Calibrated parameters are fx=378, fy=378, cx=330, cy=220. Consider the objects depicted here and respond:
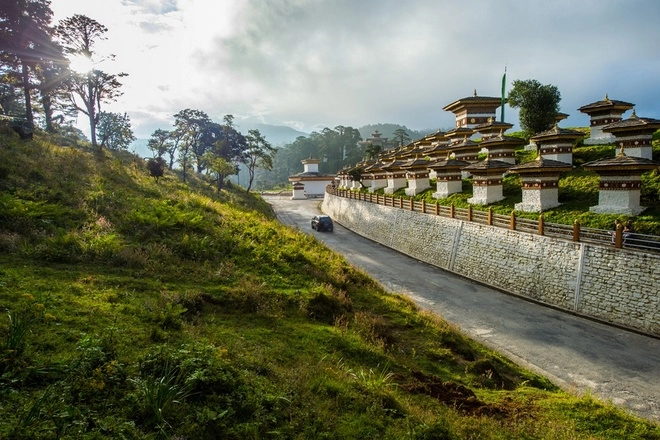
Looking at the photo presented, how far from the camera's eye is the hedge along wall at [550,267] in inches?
550

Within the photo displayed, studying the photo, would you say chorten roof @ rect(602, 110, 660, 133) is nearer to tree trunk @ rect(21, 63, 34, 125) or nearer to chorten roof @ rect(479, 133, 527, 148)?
chorten roof @ rect(479, 133, 527, 148)

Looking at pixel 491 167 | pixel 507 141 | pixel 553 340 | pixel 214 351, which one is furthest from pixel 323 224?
pixel 214 351

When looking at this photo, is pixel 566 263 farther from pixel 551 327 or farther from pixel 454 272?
pixel 454 272

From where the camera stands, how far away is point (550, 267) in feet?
56.2

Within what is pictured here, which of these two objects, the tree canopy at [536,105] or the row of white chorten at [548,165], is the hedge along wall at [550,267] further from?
the tree canopy at [536,105]

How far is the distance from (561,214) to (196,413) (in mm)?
20014

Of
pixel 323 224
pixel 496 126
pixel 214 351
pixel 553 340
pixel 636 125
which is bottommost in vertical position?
pixel 553 340

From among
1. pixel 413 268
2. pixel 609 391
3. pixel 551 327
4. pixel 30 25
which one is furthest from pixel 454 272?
pixel 30 25

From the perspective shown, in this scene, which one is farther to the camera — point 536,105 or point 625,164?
point 536,105

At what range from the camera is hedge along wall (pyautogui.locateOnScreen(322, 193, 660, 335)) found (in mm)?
13977

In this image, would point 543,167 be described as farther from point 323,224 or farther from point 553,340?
point 323,224

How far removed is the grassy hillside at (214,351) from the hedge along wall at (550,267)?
21.7 ft

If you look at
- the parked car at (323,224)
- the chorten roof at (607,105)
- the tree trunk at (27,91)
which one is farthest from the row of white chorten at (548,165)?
the tree trunk at (27,91)

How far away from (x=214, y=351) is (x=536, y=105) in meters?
34.2
